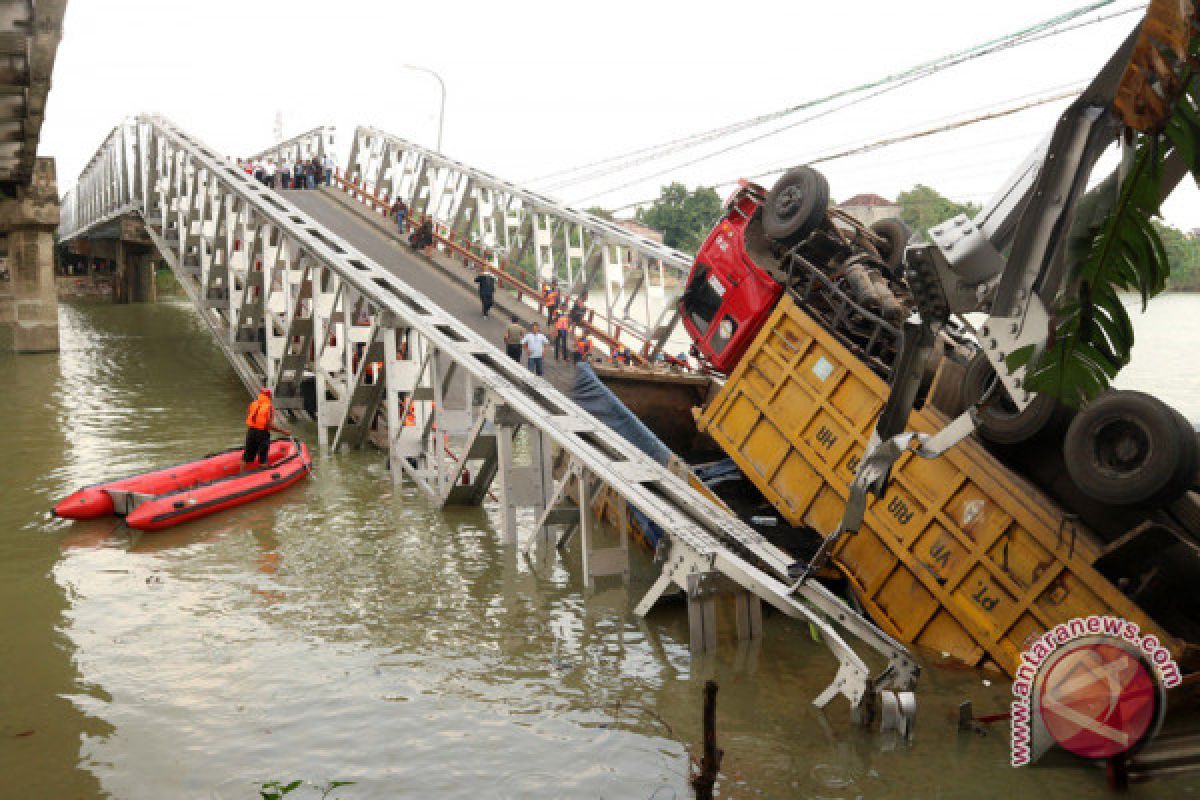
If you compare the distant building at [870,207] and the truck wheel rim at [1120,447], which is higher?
the distant building at [870,207]

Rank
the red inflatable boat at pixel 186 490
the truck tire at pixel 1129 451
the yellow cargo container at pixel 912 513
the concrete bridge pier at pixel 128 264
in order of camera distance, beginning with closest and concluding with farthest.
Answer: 1. the truck tire at pixel 1129 451
2. the yellow cargo container at pixel 912 513
3. the red inflatable boat at pixel 186 490
4. the concrete bridge pier at pixel 128 264

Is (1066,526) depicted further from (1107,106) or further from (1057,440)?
(1107,106)

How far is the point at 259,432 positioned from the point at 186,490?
187cm

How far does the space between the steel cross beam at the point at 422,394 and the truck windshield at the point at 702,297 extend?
7.96 feet

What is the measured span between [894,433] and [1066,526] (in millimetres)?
1803

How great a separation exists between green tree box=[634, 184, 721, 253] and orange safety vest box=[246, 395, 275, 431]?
Result: 134ft

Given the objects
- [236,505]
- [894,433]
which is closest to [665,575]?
[894,433]

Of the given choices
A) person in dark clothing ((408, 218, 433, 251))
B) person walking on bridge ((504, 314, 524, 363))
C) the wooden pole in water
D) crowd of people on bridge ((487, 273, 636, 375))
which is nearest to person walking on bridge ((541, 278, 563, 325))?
crowd of people on bridge ((487, 273, 636, 375))

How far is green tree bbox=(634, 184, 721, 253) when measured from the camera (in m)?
55.6

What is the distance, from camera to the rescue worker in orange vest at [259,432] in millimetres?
14945

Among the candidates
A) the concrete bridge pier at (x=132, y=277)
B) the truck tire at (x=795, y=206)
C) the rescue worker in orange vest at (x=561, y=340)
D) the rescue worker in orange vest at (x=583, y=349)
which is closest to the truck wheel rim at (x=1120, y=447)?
the truck tire at (x=795, y=206)

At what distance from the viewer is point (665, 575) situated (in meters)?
9.59

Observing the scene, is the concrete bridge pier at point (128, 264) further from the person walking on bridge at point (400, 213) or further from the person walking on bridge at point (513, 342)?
the person walking on bridge at point (513, 342)

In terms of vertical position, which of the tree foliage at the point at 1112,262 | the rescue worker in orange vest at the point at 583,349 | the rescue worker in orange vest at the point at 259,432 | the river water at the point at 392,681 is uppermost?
the tree foliage at the point at 1112,262
